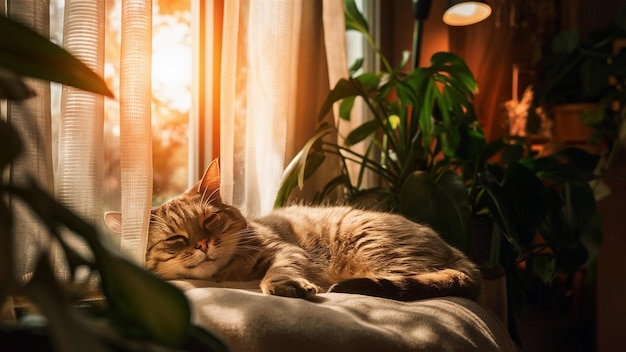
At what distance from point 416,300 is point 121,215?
57 cm

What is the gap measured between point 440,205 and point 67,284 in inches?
50.0

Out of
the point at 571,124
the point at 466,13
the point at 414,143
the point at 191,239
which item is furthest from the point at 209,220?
the point at 571,124

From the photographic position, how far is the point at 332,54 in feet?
6.63

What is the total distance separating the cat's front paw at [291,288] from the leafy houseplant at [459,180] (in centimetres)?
43

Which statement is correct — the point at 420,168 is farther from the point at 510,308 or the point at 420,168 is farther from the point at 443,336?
the point at 443,336

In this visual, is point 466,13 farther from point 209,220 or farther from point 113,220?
point 113,220

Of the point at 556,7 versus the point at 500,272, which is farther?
the point at 556,7

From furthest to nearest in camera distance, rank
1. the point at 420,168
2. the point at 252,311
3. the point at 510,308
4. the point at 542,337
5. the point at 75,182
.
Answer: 1. the point at 542,337
2. the point at 420,168
3. the point at 510,308
4. the point at 75,182
5. the point at 252,311

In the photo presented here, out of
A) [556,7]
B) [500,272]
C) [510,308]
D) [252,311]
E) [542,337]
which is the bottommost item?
[542,337]

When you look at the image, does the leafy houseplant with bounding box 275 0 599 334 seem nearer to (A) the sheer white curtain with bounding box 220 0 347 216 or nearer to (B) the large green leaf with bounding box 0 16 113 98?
(A) the sheer white curtain with bounding box 220 0 347 216

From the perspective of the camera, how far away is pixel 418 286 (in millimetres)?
1126

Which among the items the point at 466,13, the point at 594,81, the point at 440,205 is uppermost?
the point at 466,13

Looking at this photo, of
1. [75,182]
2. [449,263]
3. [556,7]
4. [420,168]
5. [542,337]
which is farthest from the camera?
[556,7]

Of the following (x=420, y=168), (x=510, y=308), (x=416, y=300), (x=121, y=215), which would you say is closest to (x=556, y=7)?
(x=420, y=168)
